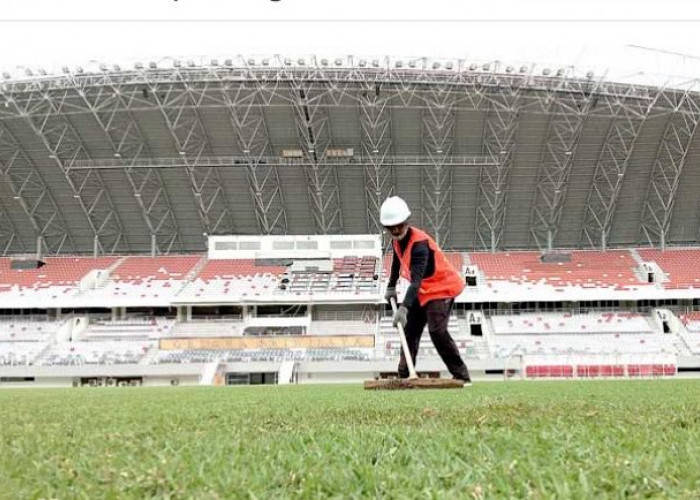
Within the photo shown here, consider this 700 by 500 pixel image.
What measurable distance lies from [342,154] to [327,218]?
6258 millimetres

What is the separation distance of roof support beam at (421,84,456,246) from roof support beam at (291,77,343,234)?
530cm

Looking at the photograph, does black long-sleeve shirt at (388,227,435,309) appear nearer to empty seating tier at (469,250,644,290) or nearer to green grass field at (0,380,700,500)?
green grass field at (0,380,700,500)

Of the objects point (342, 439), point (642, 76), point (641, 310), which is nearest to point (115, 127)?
point (642, 76)

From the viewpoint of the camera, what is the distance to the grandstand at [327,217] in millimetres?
39719

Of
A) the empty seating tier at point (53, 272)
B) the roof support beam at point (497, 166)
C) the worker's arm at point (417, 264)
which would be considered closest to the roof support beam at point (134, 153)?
the empty seating tier at point (53, 272)

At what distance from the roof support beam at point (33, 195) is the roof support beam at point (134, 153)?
528cm

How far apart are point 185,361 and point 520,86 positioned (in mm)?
22198

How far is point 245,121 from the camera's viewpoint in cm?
4253

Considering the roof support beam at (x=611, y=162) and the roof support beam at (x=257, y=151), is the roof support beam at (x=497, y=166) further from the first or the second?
the roof support beam at (x=257, y=151)

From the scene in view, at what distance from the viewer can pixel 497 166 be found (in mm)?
43719

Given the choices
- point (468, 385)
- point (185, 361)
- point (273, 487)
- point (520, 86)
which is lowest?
point (273, 487)

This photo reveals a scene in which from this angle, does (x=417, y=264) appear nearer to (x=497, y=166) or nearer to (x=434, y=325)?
(x=434, y=325)

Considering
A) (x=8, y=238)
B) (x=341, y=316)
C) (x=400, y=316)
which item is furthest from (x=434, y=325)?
(x=8, y=238)

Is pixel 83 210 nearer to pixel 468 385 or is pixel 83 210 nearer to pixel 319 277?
pixel 319 277
